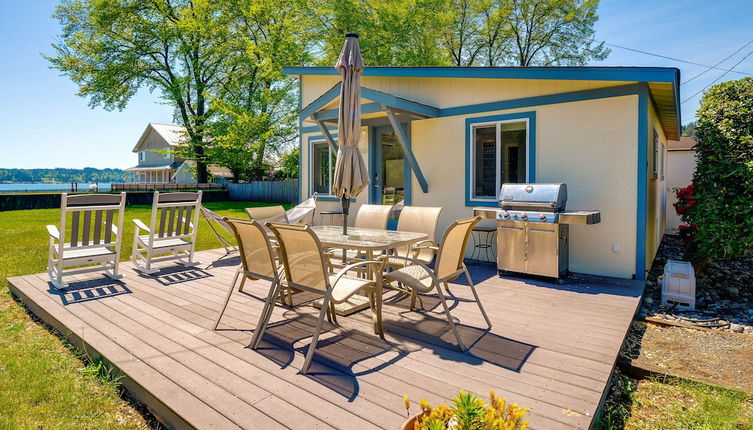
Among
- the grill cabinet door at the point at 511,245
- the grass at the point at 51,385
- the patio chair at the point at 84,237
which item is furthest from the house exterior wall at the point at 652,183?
the patio chair at the point at 84,237

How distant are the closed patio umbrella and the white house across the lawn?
2.06 metres

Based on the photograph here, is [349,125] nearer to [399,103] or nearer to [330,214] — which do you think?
[399,103]

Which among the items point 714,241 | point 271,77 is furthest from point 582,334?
point 271,77

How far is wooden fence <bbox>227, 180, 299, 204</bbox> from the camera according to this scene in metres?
19.5

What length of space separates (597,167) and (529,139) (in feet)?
3.31

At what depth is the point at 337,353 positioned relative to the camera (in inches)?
108

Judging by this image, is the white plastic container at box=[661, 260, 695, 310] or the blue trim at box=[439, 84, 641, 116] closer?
the white plastic container at box=[661, 260, 695, 310]

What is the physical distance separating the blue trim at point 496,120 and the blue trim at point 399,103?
64 cm

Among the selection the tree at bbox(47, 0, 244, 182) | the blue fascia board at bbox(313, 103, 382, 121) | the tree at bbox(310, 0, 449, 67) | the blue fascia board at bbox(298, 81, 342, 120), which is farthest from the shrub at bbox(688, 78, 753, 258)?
the tree at bbox(47, 0, 244, 182)

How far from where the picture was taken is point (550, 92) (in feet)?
18.6

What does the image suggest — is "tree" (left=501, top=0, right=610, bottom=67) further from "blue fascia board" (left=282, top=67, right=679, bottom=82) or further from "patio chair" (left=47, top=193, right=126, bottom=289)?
"patio chair" (left=47, top=193, right=126, bottom=289)

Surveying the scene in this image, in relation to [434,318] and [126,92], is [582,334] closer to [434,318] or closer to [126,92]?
[434,318]

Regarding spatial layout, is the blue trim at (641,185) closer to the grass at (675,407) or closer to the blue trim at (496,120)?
the blue trim at (496,120)

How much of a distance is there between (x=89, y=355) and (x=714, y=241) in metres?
6.83
